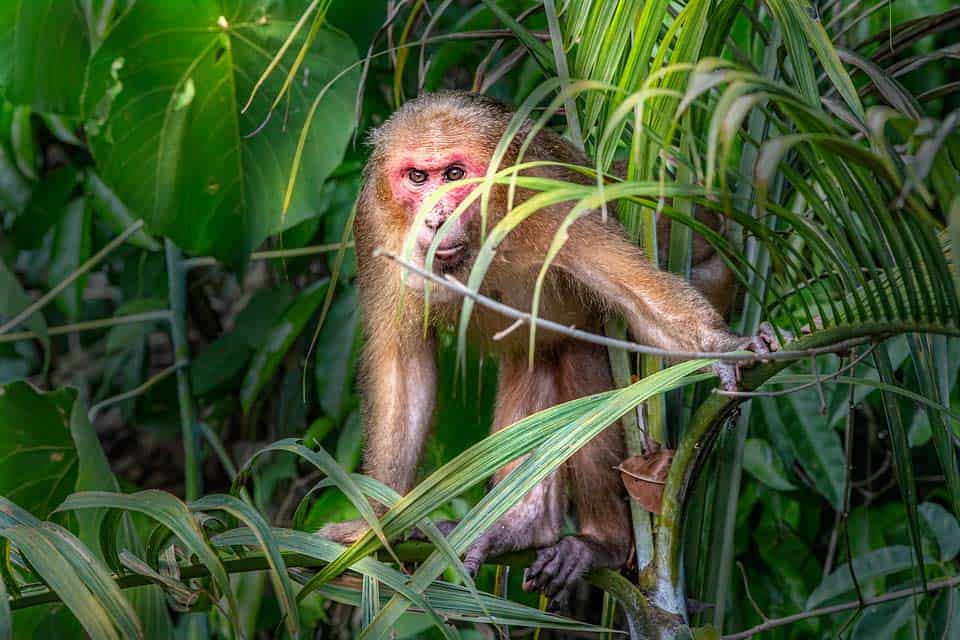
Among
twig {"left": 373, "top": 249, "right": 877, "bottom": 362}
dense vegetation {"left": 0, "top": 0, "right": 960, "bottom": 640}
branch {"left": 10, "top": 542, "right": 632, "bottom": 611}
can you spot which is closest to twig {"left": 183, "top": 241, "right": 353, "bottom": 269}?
dense vegetation {"left": 0, "top": 0, "right": 960, "bottom": 640}

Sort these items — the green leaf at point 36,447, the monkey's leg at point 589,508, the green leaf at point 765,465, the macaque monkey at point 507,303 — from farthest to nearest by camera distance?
1. the green leaf at point 765,465
2. the green leaf at point 36,447
3. the monkey's leg at point 589,508
4. the macaque monkey at point 507,303

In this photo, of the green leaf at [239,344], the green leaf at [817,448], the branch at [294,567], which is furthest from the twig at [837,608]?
the green leaf at [239,344]

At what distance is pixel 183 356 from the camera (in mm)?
3203

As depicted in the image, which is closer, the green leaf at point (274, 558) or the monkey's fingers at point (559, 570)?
the green leaf at point (274, 558)

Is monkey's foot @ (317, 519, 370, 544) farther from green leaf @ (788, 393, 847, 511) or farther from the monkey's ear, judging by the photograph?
green leaf @ (788, 393, 847, 511)

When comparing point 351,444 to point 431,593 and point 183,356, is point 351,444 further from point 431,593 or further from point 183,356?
point 431,593

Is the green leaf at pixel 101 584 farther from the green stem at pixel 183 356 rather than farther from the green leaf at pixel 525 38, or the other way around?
the green stem at pixel 183 356

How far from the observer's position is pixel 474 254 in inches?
88.4

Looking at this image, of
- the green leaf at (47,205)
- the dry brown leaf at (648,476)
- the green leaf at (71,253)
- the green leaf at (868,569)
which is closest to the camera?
the dry brown leaf at (648,476)

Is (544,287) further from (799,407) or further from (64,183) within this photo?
(64,183)

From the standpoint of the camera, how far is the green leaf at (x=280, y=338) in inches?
122

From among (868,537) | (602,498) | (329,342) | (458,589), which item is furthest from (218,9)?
(868,537)

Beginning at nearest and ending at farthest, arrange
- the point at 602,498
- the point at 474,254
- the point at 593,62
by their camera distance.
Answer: the point at 593,62
the point at 474,254
the point at 602,498

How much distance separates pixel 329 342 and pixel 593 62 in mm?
1613
